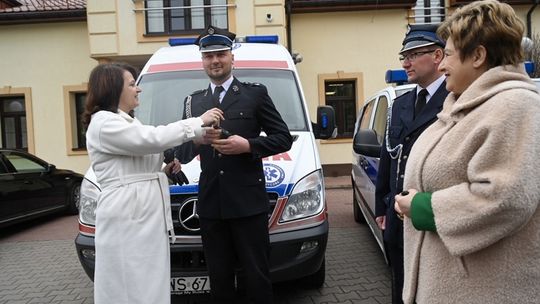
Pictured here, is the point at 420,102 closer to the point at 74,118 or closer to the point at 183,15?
the point at 183,15

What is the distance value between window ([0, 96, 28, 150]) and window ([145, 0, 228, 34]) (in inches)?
185

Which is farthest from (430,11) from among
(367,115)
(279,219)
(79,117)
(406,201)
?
(406,201)

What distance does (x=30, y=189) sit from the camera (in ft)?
25.0

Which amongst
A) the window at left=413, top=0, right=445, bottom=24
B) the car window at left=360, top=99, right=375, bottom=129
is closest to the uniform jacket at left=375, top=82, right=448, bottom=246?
the car window at left=360, top=99, right=375, bottom=129

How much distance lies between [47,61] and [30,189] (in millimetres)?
6060

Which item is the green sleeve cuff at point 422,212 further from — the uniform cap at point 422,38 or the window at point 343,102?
the window at point 343,102

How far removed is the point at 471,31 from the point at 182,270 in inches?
102

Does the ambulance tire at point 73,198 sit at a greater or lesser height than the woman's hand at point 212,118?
lesser

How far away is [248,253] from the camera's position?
112 inches

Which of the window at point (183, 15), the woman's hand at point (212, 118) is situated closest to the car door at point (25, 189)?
the window at point (183, 15)

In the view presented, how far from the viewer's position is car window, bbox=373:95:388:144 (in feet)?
16.1

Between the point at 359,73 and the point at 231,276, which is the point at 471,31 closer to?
the point at 231,276

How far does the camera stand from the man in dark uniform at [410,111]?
237 centimetres

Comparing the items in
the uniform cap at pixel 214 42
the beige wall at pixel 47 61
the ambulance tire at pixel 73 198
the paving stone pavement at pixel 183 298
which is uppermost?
the beige wall at pixel 47 61
